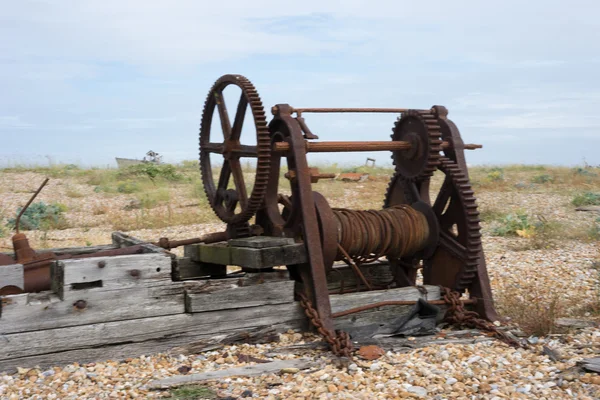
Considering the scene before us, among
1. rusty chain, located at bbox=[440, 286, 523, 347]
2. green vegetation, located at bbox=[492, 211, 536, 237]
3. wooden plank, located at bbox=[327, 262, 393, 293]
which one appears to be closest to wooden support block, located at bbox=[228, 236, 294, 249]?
wooden plank, located at bbox=[327, 262, 393, 293]

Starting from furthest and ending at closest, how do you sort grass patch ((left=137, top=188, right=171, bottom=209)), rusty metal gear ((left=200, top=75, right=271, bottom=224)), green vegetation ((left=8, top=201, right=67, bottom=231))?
grass patch ((left=137, top=188, right=171, bottom=209)) → green vegetation ((left=8, top=201, right=67, bottom=231)) → rusty metal gear ((left=200, top=75, right=271, bottom=224))

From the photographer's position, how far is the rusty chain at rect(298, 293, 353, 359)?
470 centimetres

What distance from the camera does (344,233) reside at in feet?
18.1

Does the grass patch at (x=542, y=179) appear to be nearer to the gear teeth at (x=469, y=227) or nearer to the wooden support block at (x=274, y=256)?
the gear teeth at (x=469, y=227)

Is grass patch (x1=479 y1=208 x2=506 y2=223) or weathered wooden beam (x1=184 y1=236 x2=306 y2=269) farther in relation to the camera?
grass patch (x1=479 y1=208 x2=506 y2=223)

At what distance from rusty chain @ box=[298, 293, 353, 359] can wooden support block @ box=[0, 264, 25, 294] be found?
7.12 ft

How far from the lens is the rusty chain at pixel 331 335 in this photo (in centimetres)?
470


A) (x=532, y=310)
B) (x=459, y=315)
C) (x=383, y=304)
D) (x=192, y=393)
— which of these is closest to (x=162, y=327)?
(x=192, y=393)

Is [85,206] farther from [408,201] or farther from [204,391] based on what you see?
[204,391]

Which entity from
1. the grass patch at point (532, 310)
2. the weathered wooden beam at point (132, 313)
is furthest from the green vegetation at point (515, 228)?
the weathered wooden beam at point (132, 313)

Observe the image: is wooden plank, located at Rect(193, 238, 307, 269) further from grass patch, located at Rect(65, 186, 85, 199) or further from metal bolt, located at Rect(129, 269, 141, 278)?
grass patch, located at Rect(65, 186, 85, 199)

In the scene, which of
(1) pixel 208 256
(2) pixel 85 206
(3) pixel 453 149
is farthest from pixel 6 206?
(3) pixel 453 149

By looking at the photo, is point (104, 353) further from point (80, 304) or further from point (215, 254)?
point (215, 254)

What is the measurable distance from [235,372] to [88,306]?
3.75 feet
